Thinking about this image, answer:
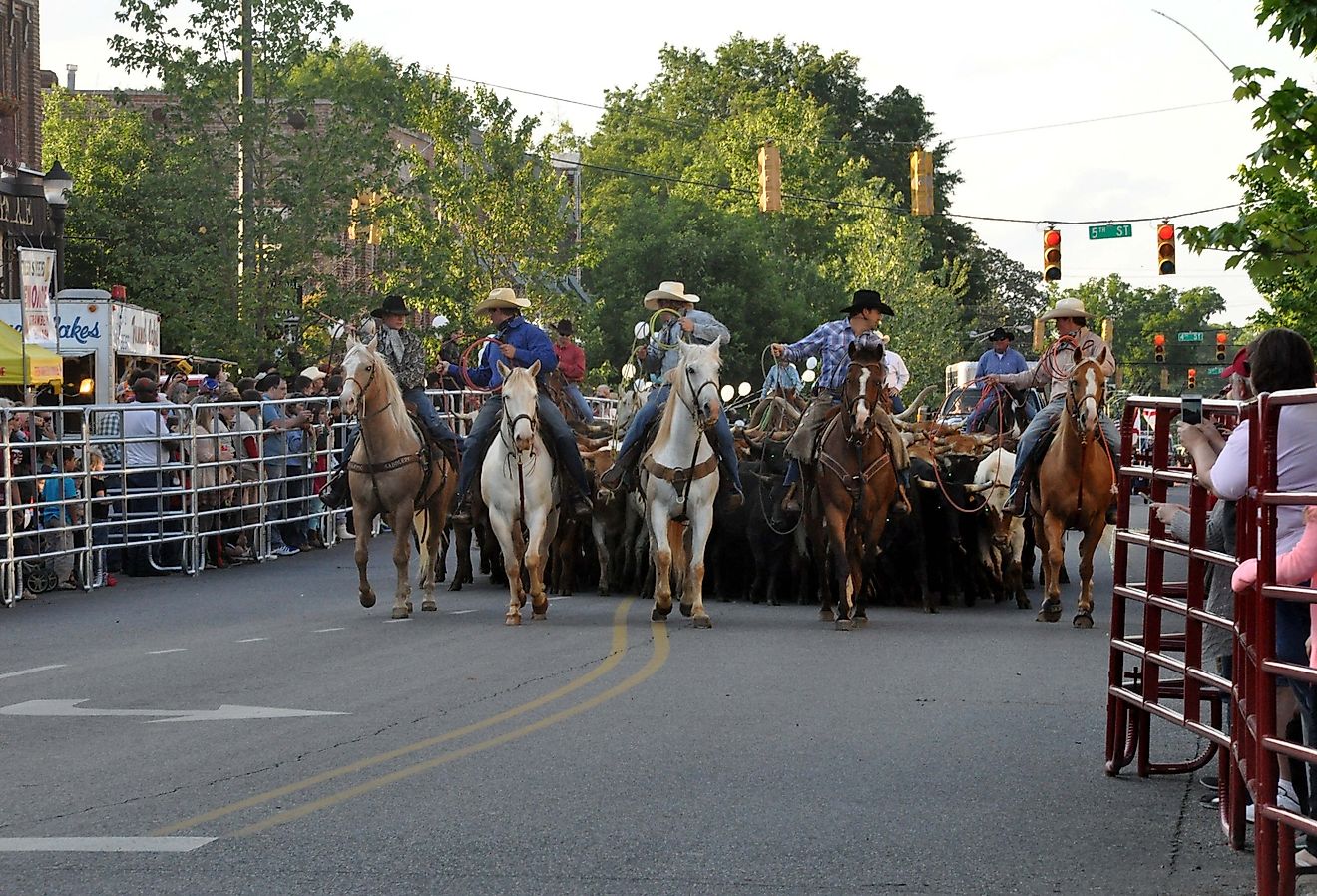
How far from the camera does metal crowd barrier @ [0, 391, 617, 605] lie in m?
20.5

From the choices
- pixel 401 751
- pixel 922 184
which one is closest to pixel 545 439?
pixel 401 751

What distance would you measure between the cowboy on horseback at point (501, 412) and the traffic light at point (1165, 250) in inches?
907

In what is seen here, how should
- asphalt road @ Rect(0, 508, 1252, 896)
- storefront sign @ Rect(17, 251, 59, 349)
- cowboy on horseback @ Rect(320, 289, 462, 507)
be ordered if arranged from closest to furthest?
asphalt road @ Rect(0, 508, 1252, 896)
cowboy on horseback @ Rect(320, 289, 462, 507)
storefront sign @ Rect(17, 251, 59, 349)

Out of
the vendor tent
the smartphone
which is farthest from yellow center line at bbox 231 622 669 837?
the vendor tent

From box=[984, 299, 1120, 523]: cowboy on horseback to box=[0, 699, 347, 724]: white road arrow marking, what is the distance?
26.0ft

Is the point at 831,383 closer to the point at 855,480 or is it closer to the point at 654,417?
the point at 855,480

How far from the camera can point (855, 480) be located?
56.3ft

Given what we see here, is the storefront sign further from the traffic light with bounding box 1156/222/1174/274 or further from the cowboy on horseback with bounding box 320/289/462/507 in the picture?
the traffic light with bounding box 1156/222/1174/274

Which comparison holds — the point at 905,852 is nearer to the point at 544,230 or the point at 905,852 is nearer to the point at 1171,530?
the point at 1171,530

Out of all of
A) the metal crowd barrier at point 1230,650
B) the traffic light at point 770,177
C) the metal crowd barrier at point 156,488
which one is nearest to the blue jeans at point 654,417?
the metal crowd barrier at point 156,488

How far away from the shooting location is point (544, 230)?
49.8m

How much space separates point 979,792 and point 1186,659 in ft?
3.68

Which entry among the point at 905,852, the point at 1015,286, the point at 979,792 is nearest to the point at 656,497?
the point at 979,792

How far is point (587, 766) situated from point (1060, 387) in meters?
9.61
